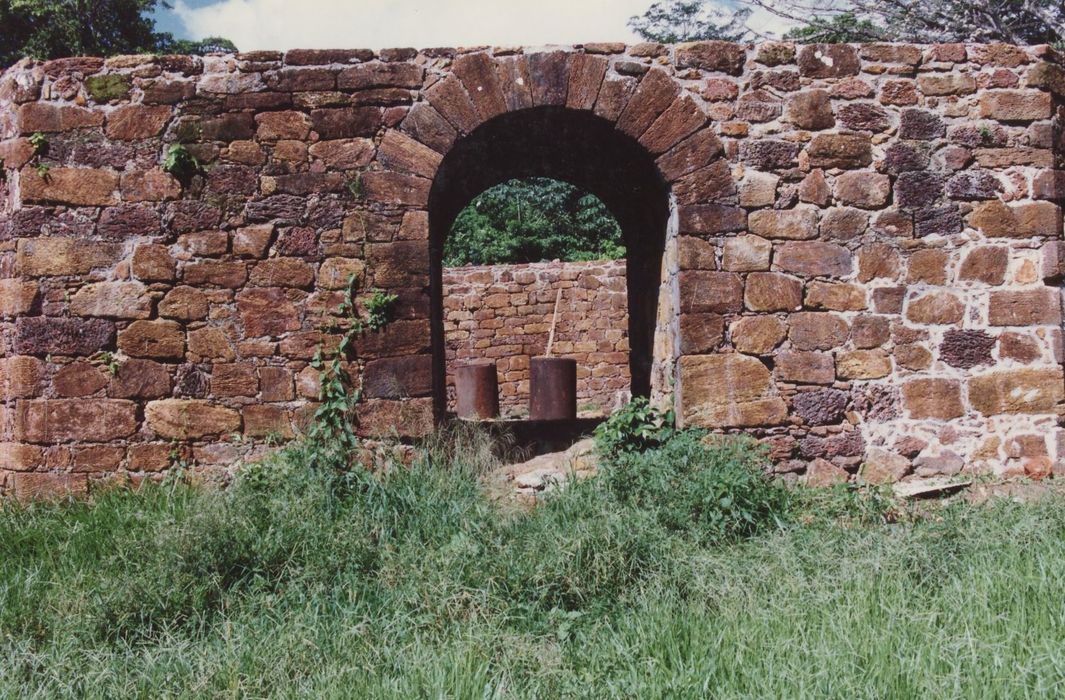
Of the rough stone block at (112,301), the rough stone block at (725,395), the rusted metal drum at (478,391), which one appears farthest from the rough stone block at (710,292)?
the rusted metal drum at (478,391)

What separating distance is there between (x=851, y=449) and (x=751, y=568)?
1.74 meters

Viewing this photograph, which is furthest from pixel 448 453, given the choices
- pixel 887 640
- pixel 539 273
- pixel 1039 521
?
pixel 539 273

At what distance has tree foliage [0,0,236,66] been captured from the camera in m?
16.0

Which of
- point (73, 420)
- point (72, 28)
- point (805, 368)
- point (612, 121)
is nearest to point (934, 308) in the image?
point (805, 368)

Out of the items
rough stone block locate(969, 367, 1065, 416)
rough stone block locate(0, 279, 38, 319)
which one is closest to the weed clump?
rough stone block locate(969, 367, 1065, 416)

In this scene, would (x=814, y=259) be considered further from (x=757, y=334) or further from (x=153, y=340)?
(x=153, y=340)

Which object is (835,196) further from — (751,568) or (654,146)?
(751,568)

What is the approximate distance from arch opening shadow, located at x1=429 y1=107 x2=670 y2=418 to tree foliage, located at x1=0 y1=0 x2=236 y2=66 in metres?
14.3

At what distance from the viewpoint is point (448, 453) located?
486 cm

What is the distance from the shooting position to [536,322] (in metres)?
11.7

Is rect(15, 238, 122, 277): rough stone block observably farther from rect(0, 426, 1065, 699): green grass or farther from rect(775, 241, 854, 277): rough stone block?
rect(775, 241, 854, 277): rough stone block

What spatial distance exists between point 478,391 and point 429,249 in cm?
545

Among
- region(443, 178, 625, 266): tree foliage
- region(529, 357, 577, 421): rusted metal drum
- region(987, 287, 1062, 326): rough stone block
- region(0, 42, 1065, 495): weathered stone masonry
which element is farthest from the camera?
region(443, 178, 625, 266): tree foliage

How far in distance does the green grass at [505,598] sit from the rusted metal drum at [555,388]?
5.18m
